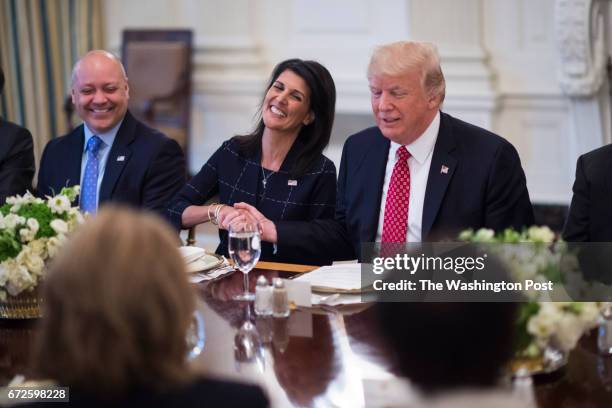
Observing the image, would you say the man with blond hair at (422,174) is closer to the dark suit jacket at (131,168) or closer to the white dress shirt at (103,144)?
the dark suit jacket at (131,168)

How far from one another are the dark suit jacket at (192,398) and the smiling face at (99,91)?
244cm

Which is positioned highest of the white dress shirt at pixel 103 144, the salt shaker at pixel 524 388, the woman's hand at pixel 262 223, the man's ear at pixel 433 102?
the man's ear at pixel 433 102

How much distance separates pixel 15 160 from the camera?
3801 mm

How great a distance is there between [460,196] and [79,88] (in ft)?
5.10

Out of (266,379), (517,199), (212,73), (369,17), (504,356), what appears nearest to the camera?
(504,356)

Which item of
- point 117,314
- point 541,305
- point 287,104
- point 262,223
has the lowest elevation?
point 262,223

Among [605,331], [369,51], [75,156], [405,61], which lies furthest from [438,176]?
[369,51]

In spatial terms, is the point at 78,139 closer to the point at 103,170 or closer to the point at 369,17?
the point at 103,170

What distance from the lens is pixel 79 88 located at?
3703 mm

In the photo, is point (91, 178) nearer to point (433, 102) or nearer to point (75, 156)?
point (75, 156)

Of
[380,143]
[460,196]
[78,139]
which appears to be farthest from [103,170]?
[460,196]

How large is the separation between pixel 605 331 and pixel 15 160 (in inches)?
98.3

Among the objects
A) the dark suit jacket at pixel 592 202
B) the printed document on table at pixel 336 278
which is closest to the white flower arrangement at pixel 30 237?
the printed document on table at pixel 336 278

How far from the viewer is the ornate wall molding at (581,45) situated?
18.5 feet
